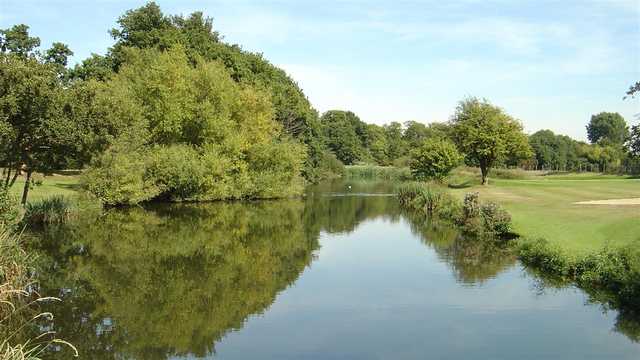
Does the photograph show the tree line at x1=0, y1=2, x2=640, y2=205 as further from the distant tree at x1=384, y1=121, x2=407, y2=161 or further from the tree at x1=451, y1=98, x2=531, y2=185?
the distant tree at x1=384, y1=121, x2=407, y2=161

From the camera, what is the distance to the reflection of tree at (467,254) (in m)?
21.4

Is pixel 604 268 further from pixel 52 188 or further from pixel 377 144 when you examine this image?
pixel 377 144

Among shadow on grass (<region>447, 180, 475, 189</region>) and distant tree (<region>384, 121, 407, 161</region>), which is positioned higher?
distant tree (<region>384, 121, 407, 161</region>)

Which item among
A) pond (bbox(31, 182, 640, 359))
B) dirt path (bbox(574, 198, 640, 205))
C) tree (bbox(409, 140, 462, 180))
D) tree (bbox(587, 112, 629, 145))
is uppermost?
tree (bbox(587, 112, 629, 145))

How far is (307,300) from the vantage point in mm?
17891

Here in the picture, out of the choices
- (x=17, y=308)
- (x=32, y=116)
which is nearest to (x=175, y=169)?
(x=32, y=116)

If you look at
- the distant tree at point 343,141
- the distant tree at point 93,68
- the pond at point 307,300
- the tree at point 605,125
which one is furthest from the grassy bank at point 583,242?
the tree at point 605,125

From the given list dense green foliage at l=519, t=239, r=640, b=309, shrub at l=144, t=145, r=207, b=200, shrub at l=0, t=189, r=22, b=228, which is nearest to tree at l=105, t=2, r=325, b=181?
shrub at l=144, t=145, r=207, b=200

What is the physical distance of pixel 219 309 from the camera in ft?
54.1

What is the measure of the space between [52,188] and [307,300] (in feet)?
112

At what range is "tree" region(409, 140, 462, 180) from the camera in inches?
2153

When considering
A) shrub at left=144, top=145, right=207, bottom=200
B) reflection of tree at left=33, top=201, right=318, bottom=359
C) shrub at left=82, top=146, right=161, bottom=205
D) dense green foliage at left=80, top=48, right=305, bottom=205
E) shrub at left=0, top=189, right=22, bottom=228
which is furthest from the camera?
shrub at left=144, top=145, right=207, bottom=200

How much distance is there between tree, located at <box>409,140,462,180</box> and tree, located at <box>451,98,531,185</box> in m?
1.61

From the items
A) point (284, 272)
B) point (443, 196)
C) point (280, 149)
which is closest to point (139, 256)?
point (284, 272)
